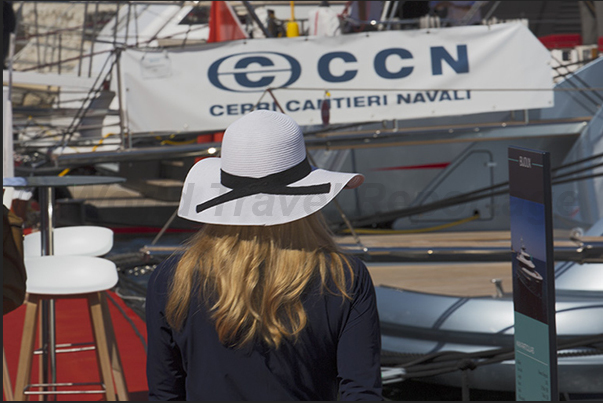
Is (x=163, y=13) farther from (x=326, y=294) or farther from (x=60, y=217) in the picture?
(x=326, y=294)

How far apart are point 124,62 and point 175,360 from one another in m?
5.61

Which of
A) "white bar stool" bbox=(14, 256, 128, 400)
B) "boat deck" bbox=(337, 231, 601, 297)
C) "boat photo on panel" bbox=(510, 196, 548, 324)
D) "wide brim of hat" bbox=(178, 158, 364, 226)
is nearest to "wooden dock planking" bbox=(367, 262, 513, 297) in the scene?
"boat deck" bbox=(337, 231, 601, 297)

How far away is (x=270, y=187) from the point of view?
1.63m

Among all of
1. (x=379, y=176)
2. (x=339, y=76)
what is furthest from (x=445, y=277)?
(x=379, y=176)

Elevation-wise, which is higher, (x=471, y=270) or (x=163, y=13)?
(x=163, y=13)

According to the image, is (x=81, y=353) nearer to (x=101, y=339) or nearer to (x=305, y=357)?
(x=101, y=339)

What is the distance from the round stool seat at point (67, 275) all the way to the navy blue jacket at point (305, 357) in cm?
147

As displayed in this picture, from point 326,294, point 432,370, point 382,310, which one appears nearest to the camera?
point 326,294

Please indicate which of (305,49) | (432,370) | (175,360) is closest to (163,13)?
(305,49)

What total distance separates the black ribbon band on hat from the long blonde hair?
6 centimetres

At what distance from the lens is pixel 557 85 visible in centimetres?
773

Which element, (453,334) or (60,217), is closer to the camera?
(453,334)

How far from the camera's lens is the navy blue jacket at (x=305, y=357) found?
1.54 metres

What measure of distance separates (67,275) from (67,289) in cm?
7
